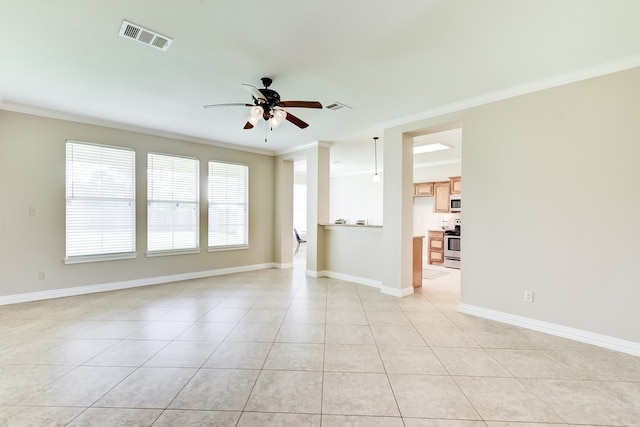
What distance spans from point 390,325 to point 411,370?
3.20ft

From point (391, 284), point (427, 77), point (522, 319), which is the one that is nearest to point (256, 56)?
point (427, 77)

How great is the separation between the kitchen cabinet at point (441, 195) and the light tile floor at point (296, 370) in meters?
4.33

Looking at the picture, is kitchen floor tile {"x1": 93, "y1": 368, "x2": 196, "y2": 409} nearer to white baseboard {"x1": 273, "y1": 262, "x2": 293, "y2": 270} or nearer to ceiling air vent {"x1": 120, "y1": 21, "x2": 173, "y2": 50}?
ceiling air vent {"x1": 120, "y1": 21, "x2": 173, "y2": 50}

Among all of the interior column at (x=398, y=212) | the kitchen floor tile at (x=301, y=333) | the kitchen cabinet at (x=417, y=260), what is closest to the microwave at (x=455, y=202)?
the kitchen cabinet at (x=417, y=260)

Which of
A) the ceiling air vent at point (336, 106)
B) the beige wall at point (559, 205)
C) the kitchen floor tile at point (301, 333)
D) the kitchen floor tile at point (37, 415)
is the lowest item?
the kitchen floor tile at point (301, 333)

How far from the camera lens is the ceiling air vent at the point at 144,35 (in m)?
2.25

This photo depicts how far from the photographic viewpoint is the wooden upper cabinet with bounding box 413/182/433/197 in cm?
800

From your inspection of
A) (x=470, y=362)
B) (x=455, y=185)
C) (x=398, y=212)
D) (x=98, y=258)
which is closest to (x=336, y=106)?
(x=398, y=212)

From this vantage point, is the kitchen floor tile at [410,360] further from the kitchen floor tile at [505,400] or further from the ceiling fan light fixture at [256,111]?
the ceiling fan light fixture at [256,111]

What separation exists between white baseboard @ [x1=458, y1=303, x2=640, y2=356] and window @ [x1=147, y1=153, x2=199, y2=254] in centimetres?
496

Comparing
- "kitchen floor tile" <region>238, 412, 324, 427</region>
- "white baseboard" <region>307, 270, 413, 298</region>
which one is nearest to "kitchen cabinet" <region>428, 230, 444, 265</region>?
"white baseboard" <region>307, 270, 413, 298</region>

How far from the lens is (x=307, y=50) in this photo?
2566 millimetres

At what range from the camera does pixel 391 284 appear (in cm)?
463

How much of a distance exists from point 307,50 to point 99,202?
14.1 feet
